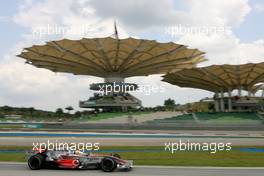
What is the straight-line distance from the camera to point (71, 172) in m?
19.7

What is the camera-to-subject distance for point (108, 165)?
65.0 feet

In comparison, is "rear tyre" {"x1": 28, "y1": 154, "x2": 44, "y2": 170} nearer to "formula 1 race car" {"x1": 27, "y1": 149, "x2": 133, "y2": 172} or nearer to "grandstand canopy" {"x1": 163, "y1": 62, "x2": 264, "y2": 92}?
"formula 1 race car" {"x1": 27, "y1": 149, "x2": 133, "y2": 172}

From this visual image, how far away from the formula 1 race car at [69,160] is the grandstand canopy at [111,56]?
6080 cm

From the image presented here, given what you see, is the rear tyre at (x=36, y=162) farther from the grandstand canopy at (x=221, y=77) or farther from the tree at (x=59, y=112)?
the tree at (x=59, y=112)

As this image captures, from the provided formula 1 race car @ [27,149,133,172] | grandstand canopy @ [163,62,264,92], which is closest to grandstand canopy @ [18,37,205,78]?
grandstand canopy @ [163,62,264,92]

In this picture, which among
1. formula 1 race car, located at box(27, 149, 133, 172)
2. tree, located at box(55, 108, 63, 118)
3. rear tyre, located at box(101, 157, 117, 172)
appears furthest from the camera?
tree, located at box(55, 108, 63, 118)

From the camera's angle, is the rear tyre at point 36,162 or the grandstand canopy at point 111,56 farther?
the grandstand canopy at point 111,56

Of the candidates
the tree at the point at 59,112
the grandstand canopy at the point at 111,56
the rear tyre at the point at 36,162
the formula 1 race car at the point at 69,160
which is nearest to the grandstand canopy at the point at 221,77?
the grandstand canopy at the point at 111,56

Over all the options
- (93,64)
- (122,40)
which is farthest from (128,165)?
(93,64)

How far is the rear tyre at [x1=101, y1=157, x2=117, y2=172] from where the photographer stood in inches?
776

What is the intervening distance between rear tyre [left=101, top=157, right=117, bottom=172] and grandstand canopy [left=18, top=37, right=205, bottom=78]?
61988mm

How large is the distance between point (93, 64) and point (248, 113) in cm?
3786

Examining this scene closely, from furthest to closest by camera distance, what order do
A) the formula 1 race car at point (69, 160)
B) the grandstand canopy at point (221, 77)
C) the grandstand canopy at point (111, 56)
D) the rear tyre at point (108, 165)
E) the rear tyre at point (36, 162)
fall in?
the grandstand canopy at point (111, 56) < the grandstand canopy at point (221, 77) < the rear tyre at point (36, 162) < the formula 1 race car at point (69, 160) < the rear tyre at point (108, 165)

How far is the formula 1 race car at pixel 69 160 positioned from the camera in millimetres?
20109
